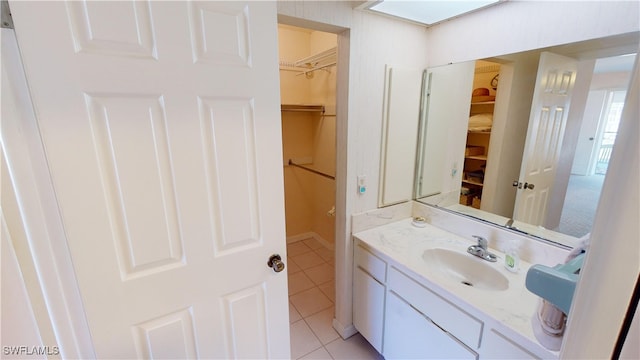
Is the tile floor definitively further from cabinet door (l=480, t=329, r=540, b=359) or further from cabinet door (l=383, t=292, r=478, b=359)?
cabinet door (l=480, t=329, r=540, b=359)

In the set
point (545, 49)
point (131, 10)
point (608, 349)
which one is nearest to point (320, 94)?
point (545, 49)

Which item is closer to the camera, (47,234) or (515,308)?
(47,234)

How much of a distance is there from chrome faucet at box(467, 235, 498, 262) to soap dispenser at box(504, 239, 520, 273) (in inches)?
2.6

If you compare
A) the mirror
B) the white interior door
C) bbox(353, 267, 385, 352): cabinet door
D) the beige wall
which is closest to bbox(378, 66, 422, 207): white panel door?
the mirror

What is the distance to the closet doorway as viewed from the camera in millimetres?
2451

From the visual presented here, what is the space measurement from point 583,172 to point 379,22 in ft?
4.10

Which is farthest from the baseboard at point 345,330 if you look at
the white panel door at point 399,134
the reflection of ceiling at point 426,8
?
the reflection of ceiling at point 426,8

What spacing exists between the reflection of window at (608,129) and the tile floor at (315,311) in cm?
160

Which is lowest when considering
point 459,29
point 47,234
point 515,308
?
point 515,308

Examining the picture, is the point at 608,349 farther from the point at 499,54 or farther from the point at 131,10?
the point at 499,54

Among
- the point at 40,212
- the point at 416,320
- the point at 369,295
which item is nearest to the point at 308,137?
the point at 369,295

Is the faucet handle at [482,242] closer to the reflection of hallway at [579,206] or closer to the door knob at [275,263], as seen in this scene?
the reflection of hallway at [579,206]

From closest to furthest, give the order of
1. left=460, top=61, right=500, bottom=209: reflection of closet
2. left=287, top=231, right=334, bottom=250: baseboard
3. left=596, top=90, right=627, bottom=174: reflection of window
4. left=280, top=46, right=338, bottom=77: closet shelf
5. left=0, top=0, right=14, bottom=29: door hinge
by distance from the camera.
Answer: left=0, top=0, right=14, bottom=29: door hinge < left=596, top=90, right=627, bottom=174: reflection of window < left=460, top=61, right=500, bottom=209: reflection of closet < left=280, top=46, right=338, bottom=77: closet shelf < left=287, top=231, right=334, bottom=250: baseboard

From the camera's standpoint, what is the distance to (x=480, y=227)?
59.7 inches
